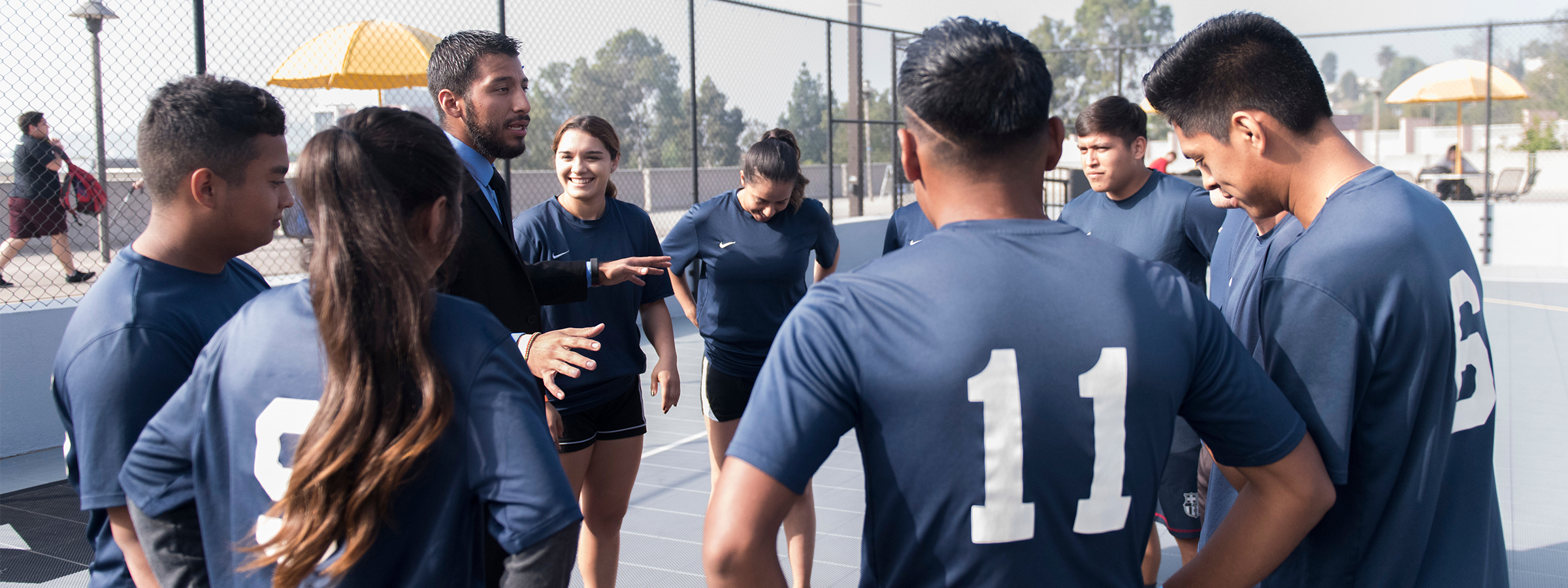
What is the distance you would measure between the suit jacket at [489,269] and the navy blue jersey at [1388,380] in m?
1.61

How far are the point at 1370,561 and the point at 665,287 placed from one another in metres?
2.62

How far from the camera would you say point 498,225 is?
2307 mm

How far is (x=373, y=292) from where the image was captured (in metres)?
1.21

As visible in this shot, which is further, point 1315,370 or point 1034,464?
point 1315,370

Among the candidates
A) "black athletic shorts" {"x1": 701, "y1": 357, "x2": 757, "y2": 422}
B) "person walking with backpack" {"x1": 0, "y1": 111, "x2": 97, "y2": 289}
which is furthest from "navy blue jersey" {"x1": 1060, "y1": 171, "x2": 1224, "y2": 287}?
"person walking with backpack" {"x1": 0, "y1": 111, "x2": 97, "y2": 289}

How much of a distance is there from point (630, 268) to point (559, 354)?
2.79 feet

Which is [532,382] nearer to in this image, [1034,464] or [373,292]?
[373,292]

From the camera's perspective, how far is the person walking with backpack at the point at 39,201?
284 inches

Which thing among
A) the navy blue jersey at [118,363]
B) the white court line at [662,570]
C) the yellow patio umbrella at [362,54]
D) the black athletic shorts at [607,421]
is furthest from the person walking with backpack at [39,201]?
the navy blue jersey at [118,363]

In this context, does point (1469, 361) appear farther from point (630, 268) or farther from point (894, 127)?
point (894, 127)

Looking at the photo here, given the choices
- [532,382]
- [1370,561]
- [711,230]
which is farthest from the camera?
[711,230]

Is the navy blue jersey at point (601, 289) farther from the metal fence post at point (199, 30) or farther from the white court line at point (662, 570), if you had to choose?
the metal fence post at point (199, 30)

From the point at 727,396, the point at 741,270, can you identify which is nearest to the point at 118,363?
the point at 727,396

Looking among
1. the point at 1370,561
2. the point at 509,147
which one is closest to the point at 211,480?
the point at 509,147
